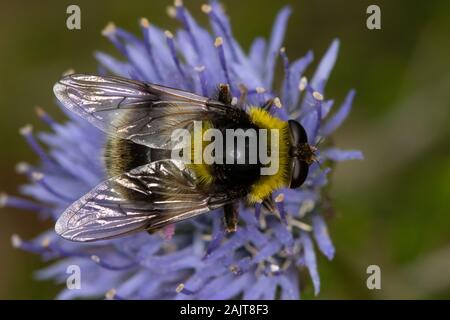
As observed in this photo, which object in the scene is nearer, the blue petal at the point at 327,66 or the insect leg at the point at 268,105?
the insect leg at the point at 268,105

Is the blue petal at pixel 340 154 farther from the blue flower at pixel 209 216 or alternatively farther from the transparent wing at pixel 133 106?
the transparent wing at pixel 133 106

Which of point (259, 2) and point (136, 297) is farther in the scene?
point (259, 2)

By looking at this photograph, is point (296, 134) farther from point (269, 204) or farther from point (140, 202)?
point (140, 202)

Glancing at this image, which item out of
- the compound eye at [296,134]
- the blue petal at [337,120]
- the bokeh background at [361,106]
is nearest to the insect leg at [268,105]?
the compound eye at [296,134]

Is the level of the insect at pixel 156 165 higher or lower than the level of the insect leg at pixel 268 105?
lower

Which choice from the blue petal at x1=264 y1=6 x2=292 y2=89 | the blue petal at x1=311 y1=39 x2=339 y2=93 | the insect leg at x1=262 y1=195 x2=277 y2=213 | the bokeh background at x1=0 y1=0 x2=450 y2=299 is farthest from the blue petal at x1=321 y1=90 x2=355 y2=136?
the bokeh background at x1=0 y1=0 x2=450 y2=299

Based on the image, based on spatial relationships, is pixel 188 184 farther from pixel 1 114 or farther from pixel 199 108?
pixel 1 114

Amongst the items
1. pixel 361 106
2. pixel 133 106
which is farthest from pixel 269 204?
pixel 361 106

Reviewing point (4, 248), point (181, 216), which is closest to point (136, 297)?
point (181, 216)
